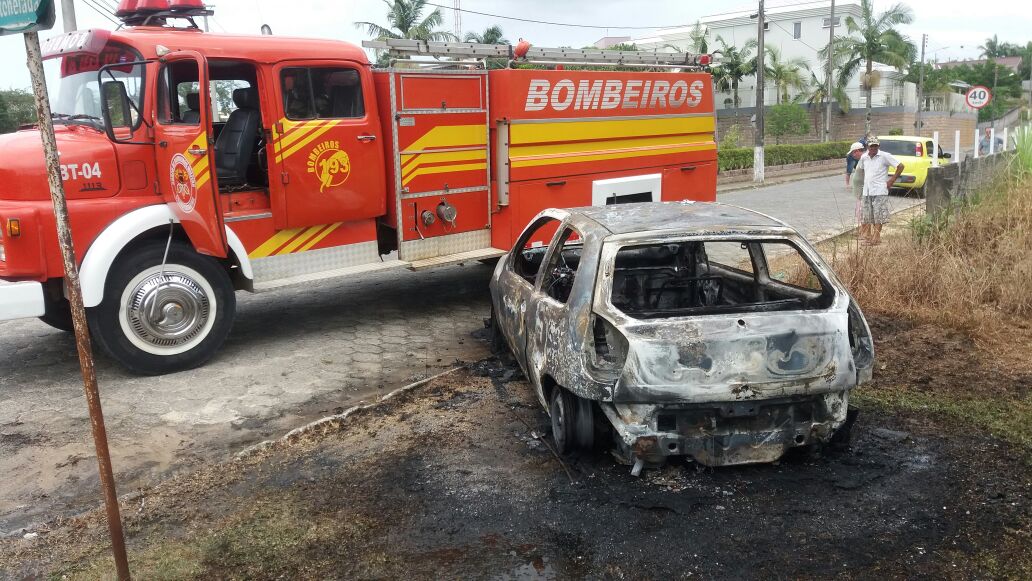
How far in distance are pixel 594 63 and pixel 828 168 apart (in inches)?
1072

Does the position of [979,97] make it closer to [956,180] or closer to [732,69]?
[956,180]

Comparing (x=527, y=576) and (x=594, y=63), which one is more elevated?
(x=594, y=63)

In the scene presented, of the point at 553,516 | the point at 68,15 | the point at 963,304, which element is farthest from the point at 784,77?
the point at 553,516

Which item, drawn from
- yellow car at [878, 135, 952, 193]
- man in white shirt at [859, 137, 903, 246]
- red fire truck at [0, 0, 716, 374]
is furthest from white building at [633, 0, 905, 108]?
red fire truck at [0, 0, 716, 374]

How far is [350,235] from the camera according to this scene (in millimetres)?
7414

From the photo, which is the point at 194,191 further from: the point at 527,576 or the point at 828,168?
the point at 828,168

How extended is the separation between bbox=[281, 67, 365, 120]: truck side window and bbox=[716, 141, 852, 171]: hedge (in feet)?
59.1

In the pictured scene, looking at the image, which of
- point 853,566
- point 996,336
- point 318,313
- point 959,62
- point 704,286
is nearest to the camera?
point 853,566

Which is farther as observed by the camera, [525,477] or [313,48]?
[313,48]

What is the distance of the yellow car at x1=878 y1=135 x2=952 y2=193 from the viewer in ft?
61.4

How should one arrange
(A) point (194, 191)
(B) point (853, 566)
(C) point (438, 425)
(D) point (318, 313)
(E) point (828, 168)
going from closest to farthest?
(B) point (853, 566) → (C) point (438, 425) → (A) point (194, 191) → (D) point (318, 313) → (E) point (828, 168)

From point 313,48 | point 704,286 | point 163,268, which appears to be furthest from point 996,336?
point 163,268

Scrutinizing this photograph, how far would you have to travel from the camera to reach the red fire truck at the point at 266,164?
240 inches

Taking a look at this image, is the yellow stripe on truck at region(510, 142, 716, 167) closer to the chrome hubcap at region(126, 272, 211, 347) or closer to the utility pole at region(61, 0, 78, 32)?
the chrome hubcap at region(126, 272, 211, 347)
